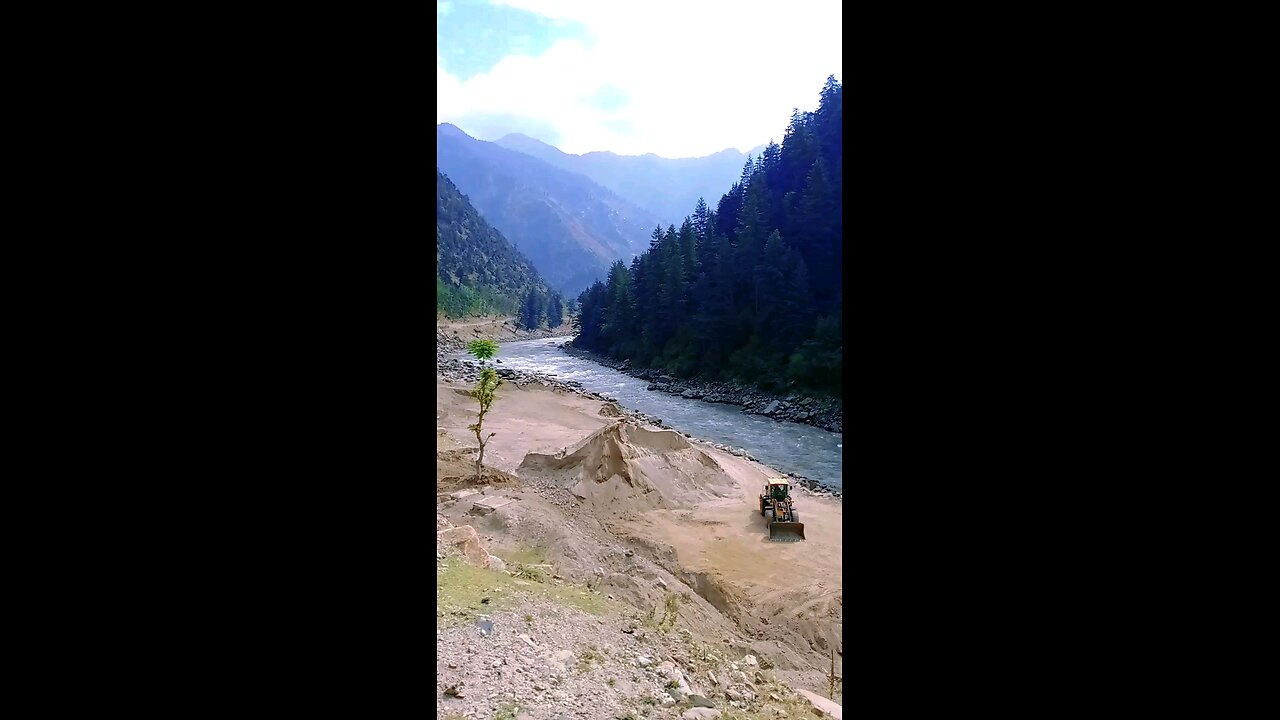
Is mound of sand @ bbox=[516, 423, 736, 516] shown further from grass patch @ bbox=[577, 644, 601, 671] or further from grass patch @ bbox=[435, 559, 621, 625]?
grass patch @ bbox=[577, 644, 601, 671]

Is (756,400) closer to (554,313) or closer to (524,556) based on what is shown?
(524,556)

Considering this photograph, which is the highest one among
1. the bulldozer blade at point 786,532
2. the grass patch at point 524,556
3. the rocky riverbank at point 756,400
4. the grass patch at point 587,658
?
the rocky riverbank at point 756,400

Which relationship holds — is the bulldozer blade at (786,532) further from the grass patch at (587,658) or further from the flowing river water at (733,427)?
the grass patch at (587,658)

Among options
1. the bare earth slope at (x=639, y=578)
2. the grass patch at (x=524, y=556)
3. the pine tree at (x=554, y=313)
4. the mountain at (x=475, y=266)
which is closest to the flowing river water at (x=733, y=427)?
the bare earth slope at (x=639, y=578)

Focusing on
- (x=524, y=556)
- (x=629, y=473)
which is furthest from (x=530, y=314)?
(x=524, y=556)

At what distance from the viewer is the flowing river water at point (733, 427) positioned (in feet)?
44.7

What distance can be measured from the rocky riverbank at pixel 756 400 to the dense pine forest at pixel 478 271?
73.0 feet

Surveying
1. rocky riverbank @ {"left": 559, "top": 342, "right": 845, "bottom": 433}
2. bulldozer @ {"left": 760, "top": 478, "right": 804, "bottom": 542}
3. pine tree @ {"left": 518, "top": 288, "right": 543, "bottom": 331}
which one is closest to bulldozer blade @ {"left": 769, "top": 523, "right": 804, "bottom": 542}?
bulldozer @ {"left": 760, "top": 478, "right": 804, "bottom": 542}
